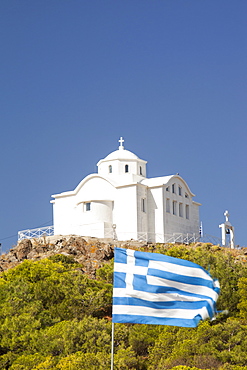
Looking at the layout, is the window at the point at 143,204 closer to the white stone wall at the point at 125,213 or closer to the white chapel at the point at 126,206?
the white chapel at the point at 126,206

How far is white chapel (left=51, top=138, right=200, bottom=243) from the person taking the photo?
4553 centimetres

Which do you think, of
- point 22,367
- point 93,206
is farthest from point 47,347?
point 93,206

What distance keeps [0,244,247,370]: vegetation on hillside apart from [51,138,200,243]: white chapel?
594 inches

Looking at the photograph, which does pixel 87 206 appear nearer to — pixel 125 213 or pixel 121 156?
pixel 125 213

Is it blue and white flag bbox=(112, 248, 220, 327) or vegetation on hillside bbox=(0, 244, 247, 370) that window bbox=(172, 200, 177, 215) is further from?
blue and white flag bbox=(112, 248, 220, 327)

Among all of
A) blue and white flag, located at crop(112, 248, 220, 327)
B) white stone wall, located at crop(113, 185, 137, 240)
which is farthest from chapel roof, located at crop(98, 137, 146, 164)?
blue and white flag, located at crop(112, 248, 220, 327)

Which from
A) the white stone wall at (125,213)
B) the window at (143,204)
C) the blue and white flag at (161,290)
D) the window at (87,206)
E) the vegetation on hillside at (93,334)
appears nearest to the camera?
the blue and white flag at (161,290)

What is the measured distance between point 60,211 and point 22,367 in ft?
89.0

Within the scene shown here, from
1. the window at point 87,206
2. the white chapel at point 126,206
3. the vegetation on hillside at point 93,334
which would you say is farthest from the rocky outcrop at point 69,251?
the vegetation on hillside at point 93,334

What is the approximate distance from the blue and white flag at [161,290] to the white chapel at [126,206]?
2894cm

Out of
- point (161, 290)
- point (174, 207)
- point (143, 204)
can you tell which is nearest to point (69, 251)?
point (143, 204)

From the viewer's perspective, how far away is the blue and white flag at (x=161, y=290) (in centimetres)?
1530

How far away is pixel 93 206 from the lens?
46.4 metres

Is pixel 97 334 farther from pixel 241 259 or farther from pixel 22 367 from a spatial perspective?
pixel 241 259
